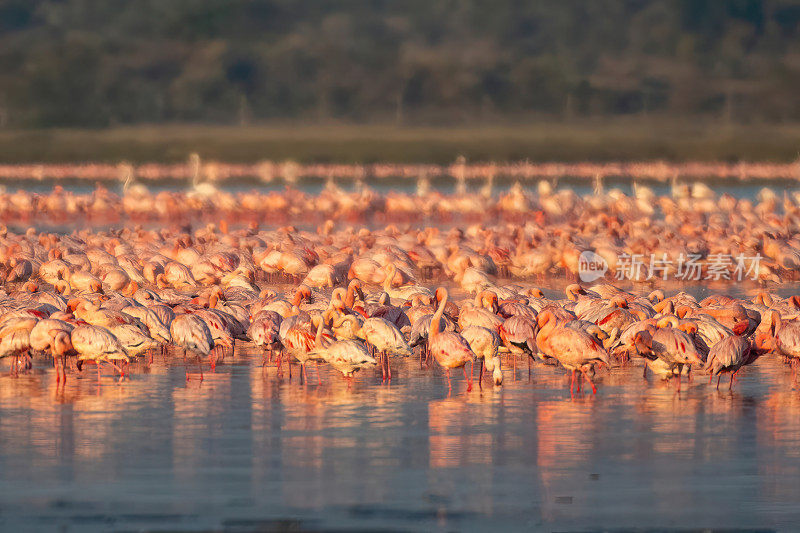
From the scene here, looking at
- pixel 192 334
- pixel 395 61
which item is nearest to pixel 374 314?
pixel 192 334

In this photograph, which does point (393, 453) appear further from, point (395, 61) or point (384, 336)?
point (395, 61)

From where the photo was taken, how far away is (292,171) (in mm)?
74125

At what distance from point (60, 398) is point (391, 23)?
161m

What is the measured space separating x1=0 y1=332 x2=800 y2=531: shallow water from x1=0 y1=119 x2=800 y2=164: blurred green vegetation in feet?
260

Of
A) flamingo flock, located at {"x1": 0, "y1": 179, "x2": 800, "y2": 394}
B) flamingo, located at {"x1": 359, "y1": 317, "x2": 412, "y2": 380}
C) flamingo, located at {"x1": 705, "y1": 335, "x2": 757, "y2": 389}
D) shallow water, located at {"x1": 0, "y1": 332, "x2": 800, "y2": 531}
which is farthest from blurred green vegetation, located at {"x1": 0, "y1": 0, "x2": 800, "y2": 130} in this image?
flamingo, located at {"x1": 705, "y1": 335, "x2": 757, "y2": 389}

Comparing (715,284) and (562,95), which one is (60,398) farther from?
(562,95)

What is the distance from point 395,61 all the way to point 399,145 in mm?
52209

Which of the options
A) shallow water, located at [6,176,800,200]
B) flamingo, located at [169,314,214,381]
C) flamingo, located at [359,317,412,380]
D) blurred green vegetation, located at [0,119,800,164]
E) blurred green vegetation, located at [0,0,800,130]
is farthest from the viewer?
blurred green vegetation, located at [0,0,800,130]

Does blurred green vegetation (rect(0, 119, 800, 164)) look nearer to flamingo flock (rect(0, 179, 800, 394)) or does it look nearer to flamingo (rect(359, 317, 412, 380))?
flamingo flock (rect(0, 179, 800, 394))

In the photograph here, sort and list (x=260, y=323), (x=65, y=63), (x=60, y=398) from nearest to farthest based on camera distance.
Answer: (x=60, y=398), (x=260, y=323), (x=65, y=63)

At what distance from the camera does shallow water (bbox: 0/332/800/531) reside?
9.53m

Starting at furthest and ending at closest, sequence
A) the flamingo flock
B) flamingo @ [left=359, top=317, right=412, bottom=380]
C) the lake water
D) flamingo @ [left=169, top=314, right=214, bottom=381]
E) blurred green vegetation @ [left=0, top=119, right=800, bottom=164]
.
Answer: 1. blurred green vegetation @ [left=0, top=119, right=800, bottom=164]
2. flamingo @ [left=169, top=314, right=214, bottom=381]
3. flamingo @ [left=359, top=317, right=412, bottom=380]
4. the flamingo flock
5. the lake water

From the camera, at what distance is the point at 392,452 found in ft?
37.2

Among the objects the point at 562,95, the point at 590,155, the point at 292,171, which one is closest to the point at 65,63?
the point at 562,95
